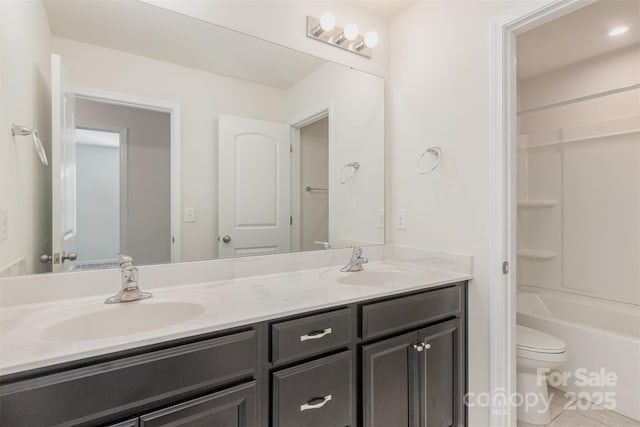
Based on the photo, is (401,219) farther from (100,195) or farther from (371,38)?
(100,195)

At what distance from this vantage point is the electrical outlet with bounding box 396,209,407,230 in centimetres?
197

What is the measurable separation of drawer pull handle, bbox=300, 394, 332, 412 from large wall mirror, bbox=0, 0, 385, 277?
0.77m

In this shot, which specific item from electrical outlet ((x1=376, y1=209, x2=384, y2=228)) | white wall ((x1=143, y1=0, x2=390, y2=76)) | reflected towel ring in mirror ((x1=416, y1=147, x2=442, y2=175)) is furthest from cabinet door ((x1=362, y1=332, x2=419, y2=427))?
white wall ((x1=143, y1=0, x2=390, y2=76))

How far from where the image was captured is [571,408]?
1910 millimetres

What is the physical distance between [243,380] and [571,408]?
83.3 inches

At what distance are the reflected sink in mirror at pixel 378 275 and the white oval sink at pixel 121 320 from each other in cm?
75

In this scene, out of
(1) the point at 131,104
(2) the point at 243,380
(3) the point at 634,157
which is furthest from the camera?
(3) the point at 634,157

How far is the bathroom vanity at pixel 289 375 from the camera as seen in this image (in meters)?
0.75

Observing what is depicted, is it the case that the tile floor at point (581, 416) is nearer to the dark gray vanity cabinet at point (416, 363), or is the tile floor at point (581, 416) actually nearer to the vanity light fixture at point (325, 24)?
the dark gray vanity cabinet at point (416, 363)

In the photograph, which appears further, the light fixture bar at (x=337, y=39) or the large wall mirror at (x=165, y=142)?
the light fixture bar at (x=337, y=39)

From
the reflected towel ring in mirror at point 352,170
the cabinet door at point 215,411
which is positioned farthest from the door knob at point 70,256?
the reflected towel ring in mirror at point 352,170

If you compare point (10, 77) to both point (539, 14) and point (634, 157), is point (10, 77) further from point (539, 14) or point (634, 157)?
point (634, 157)

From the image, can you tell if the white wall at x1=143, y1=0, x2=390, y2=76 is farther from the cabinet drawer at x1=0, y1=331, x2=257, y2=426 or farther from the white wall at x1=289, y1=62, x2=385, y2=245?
the cabinet drawer at x1=0, y1=331, x2=257, y2=426

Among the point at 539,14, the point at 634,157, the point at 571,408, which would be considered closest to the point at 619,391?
the point at 571,408
